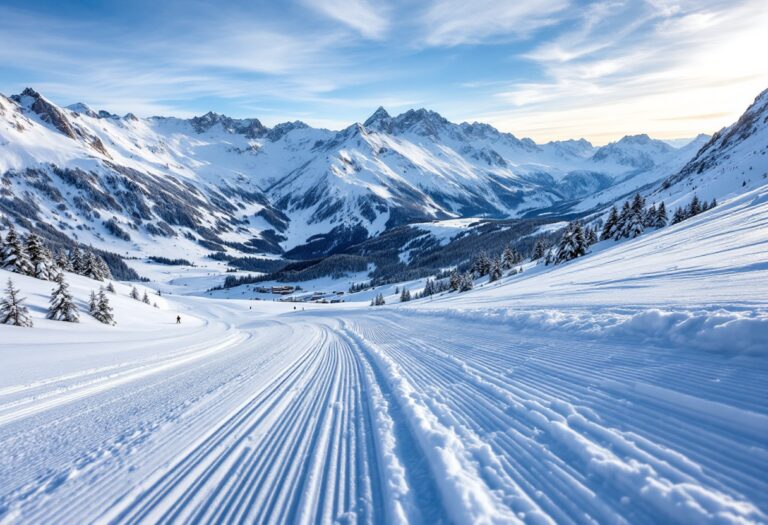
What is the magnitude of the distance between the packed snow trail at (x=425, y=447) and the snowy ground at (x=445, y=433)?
1.0 inches

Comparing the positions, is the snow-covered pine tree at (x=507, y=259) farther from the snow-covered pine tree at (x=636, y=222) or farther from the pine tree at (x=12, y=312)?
the pine tree at (x=12, y=312)

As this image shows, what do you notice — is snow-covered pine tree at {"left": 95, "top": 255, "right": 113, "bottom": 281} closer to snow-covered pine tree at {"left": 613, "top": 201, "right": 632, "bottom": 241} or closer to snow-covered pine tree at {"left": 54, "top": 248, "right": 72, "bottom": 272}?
snow-covered pine tree at {"left": 54, "top": 248, "right": 72, "bottom": 272}

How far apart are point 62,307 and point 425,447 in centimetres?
2916

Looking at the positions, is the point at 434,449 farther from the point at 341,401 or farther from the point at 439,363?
the point at 439,363

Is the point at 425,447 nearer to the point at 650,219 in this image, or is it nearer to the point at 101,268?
the point at 650,219

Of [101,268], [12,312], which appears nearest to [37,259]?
[12,312]

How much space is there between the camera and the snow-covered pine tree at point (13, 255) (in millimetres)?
32594

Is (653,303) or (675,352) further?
(653,303)

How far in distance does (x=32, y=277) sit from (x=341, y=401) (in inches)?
1615

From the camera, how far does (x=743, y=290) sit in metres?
8.23

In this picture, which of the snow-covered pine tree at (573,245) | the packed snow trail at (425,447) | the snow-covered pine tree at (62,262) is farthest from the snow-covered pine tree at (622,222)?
the snow-covered pine tree at (62,262)

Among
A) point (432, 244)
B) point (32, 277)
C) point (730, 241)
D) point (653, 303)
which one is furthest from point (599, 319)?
point (432, 244)

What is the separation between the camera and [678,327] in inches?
267

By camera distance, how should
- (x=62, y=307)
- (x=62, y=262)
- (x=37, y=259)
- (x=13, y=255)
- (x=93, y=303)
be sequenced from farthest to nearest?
(x=62, y=262) → (x=37, y=259) → (x=13, y=255) → (x=93, y=303) → (x=62, y=307)
